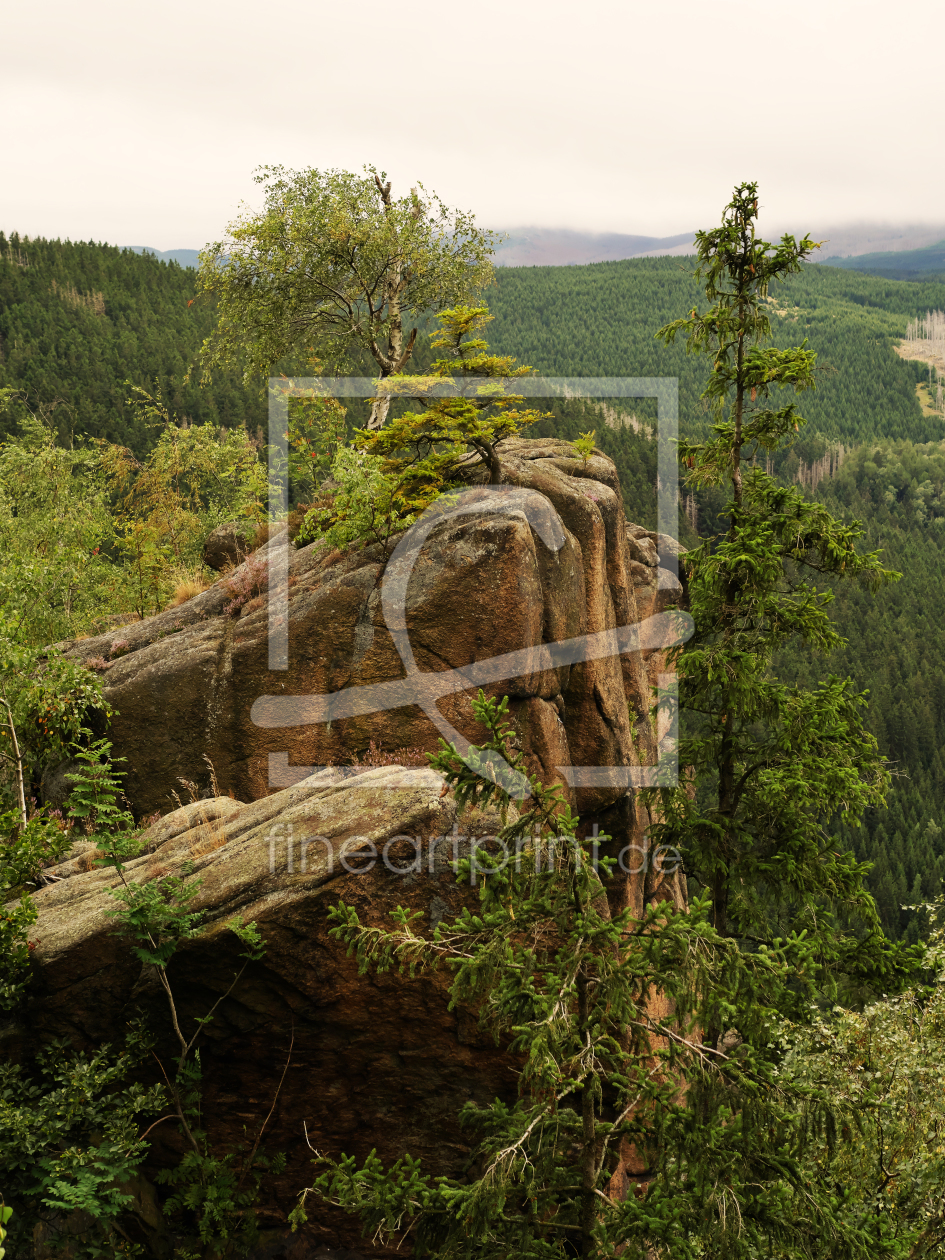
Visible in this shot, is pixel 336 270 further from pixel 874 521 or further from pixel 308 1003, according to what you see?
pixel 874 521

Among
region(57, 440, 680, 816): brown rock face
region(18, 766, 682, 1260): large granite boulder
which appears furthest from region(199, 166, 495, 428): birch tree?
region(18, 766, 682, 1260): large granite boulder

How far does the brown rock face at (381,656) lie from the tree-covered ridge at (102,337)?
284ft

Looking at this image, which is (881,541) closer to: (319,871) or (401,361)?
(401,361)

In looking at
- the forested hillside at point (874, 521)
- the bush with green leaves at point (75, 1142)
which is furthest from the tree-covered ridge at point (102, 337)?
the bush with green leaves at point (75, 1142)

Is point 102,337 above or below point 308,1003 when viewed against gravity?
above

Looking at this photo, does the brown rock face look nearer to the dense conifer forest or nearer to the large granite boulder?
the large granite boulder

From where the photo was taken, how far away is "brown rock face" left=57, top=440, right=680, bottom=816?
12930mm

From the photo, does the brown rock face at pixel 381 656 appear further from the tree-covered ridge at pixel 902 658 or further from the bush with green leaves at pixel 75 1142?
the tree-covered ridge at pixel 902 658

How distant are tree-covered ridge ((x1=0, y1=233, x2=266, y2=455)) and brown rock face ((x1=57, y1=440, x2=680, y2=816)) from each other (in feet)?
284

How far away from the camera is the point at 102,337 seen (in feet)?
350

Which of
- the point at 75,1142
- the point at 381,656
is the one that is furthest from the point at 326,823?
the point at 75,1142

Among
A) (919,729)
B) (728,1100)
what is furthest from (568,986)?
(919,729)

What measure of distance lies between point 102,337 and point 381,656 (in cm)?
11151

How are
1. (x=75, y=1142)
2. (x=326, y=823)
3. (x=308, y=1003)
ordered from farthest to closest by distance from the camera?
(x=326, y=823) → (x=308, y=1003) → (x=75, y=1142)
